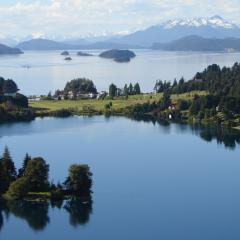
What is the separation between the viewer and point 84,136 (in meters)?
27.5

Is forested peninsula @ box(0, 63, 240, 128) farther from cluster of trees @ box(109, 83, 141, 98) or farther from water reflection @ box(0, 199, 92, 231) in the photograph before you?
water reflection @ box(0, 199, 92, 231)

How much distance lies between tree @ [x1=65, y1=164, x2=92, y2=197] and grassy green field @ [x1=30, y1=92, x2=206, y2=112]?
1757 centimetres

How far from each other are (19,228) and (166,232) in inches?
130

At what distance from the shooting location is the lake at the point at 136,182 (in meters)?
15.4

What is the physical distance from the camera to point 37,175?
1733 centimetres

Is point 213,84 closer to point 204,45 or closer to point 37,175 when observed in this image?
point 37,175

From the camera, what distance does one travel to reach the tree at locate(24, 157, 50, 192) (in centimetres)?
1730

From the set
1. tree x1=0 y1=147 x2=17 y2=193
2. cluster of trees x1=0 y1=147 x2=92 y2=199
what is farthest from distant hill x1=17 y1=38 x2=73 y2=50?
cluster of trees x1=0 y1=147 x2=92 y2=199

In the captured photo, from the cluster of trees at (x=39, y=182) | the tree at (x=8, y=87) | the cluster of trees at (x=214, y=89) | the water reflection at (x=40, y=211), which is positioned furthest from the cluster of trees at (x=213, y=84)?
the water reflection at (x=40, y=211)

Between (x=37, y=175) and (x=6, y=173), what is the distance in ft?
3.04

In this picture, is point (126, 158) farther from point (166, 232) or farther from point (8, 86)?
point (8, 86)

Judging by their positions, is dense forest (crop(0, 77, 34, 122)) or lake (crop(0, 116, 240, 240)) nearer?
lake (crop(0, 116, 240, 240))

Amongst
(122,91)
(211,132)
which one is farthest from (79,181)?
(122,91)

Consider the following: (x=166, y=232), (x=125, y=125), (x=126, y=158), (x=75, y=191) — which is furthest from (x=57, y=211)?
(x=125, y=125)
